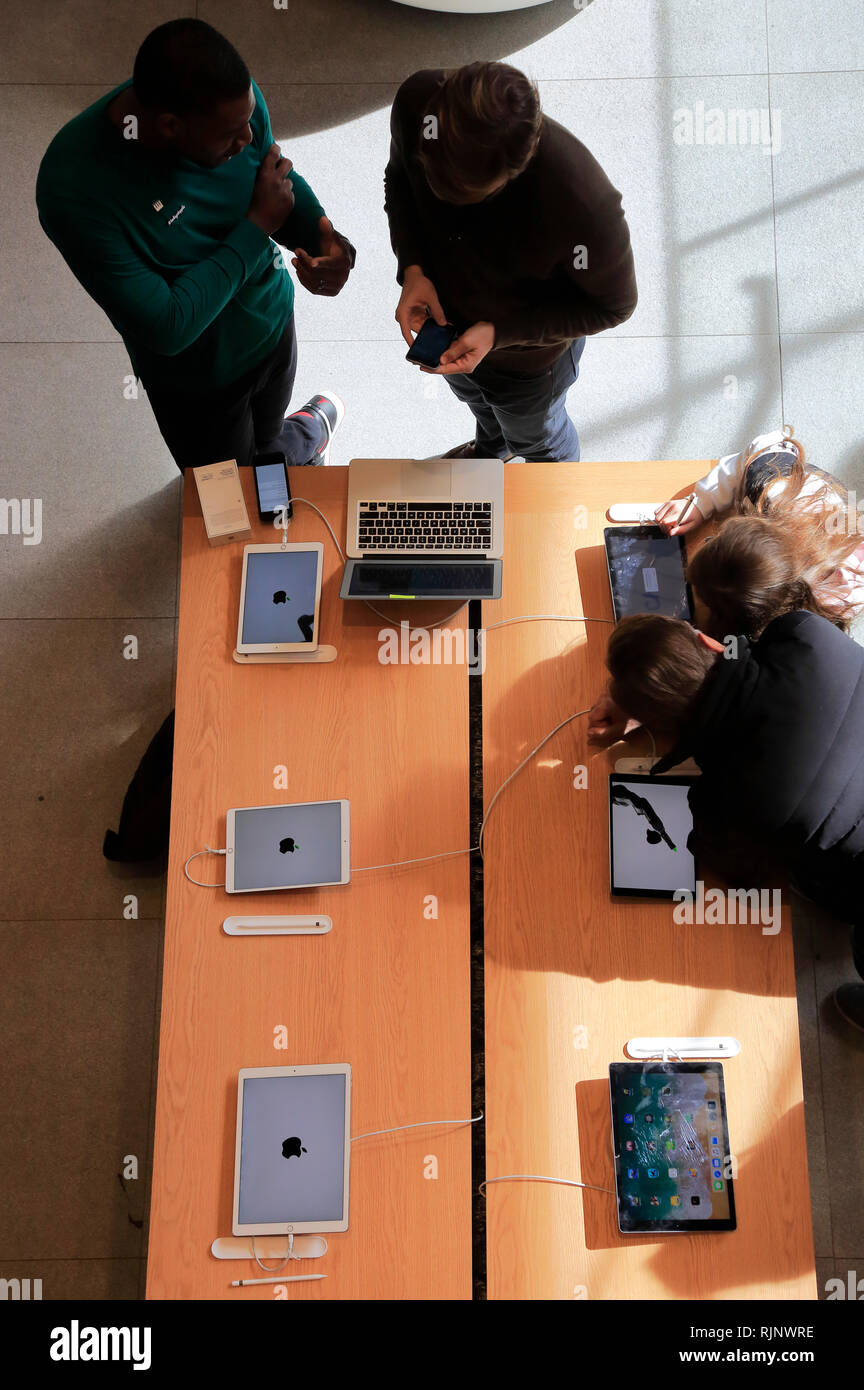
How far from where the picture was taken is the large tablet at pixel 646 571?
214cm

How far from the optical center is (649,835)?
1.98m

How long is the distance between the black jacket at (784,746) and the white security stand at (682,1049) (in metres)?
0.32

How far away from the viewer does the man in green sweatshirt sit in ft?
5.86

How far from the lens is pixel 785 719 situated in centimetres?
185

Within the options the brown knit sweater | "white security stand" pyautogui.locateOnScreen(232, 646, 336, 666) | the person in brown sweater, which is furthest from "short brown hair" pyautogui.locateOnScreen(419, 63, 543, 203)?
"white security stand" pyautogui.locateOnScreen(232, 646, 336, 666)

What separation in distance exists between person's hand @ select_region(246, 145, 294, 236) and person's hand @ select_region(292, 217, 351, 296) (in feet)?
0.43

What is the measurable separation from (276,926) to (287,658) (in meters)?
0.54

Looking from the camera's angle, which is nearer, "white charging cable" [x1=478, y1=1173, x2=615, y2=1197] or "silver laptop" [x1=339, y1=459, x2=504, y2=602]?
"white charging cable" [x1=478, y1=1173, x2=615, y2=1197]

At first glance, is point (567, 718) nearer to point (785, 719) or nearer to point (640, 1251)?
point (785, 719)
